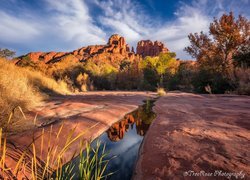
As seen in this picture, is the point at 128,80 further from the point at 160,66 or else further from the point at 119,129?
the point at 119,129

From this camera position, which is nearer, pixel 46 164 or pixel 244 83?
pixel 46 164

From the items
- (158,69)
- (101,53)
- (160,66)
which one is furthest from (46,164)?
(101,53)

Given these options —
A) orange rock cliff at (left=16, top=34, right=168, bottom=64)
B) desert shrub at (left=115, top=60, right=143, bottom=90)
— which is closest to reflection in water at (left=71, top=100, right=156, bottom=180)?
desert shrub at (left=115, top=60, right=143, bottom=90)

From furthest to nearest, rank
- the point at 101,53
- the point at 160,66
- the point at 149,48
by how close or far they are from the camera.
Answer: the point at 149,48
the point at 101,53
the point at 160,66

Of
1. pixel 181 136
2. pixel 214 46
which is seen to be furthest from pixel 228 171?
pixel 214 46

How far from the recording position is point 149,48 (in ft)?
372

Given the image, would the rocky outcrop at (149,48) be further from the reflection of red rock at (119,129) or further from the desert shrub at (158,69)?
the reflection of red rock at (119,129)

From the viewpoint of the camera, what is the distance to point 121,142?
2.90 meters

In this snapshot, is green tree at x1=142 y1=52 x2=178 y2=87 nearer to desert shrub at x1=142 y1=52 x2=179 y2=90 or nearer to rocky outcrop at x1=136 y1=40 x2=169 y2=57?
desert shrub at x1=142 y1=52 x2=179 y2=90

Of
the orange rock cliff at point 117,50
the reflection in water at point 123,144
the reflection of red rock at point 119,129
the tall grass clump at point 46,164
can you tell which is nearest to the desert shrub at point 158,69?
the reflection of red rock at point 119,129

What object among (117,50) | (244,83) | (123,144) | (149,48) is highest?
(149,48)

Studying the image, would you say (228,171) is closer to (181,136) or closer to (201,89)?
(181,136)

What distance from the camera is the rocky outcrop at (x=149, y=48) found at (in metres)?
109

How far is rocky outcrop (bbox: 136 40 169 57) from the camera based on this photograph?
108750mm
